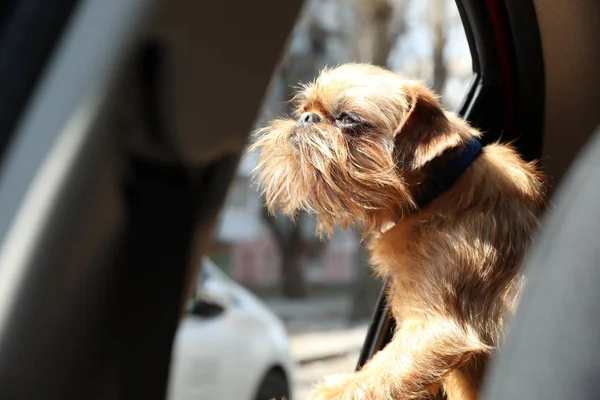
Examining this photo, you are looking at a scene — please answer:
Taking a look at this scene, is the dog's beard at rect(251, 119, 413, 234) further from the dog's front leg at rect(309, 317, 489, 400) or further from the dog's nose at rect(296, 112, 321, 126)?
the dog's front leg at rect(309, 317, 489, 400)

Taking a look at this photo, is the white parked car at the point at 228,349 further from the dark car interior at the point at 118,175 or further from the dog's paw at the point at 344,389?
the dark car interior at the point at 118,175

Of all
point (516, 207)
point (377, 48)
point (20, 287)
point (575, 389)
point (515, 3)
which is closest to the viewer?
point (575, 389)

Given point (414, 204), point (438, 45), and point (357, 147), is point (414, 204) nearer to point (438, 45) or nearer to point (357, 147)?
point (357, 147)

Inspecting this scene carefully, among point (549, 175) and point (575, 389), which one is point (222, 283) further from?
point (575, 389)

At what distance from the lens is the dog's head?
2273 millimetres

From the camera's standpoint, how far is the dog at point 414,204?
1.96 meters

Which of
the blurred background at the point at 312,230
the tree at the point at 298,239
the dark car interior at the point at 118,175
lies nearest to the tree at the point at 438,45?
the blurred background at the point at 312,230

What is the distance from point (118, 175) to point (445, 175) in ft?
4.55

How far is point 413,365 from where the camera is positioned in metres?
1.89

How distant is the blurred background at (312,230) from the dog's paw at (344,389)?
470mm

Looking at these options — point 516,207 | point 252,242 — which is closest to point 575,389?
point 516,207

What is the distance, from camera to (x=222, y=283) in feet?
17.9

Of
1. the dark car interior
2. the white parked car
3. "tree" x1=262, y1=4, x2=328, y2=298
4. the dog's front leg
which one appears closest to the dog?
the dog's front leg

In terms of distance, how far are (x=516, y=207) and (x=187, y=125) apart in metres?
1.34
